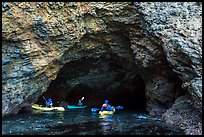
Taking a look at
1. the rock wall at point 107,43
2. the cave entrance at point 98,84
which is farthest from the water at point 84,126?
the cave entrance at point 98,84

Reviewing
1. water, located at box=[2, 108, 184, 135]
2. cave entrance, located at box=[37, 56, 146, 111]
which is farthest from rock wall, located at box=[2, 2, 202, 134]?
cave entrance, located at box=[37, 56, 146, 111]

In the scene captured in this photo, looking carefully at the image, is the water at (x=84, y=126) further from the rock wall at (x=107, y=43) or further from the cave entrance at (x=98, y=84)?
the cave entrance at (x=98, y=84)

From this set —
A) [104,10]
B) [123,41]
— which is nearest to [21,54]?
[104,10]

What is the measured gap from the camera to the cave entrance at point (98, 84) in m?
20.2

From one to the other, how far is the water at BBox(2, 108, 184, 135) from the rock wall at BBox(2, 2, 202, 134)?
3.07ft

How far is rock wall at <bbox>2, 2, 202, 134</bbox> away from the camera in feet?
46.0

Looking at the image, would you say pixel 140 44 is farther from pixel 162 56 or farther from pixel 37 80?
pixel 37 80

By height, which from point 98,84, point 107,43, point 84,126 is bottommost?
point 84,126

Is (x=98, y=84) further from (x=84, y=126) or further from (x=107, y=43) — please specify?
(x=84, y=126)

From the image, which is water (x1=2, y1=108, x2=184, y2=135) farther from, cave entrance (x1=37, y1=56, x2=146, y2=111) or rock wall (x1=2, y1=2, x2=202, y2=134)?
cave entrance (x1=37, y1=56, x2=146, y2=111)

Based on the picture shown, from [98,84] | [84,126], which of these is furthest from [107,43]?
[84,126]

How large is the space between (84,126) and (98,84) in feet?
29.7

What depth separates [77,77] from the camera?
21.2m

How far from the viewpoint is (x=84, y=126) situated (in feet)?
46.0
